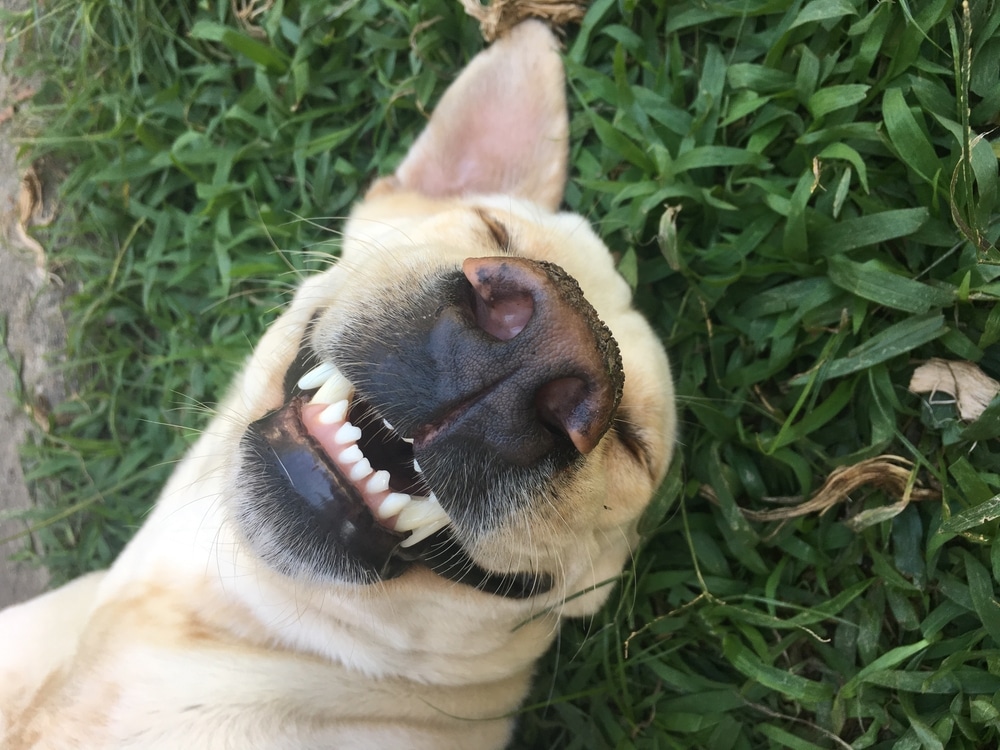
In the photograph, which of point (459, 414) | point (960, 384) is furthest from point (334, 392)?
point (960, 384)

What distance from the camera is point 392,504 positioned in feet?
5.52

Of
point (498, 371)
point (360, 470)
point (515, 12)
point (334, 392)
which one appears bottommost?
point (360, 470)

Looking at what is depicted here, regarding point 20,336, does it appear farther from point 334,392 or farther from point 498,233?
point 498,233

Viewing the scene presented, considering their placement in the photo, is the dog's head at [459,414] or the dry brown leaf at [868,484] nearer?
the dog's head at [459,414]

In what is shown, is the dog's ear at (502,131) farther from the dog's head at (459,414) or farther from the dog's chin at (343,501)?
the dog's chin at (343,501)

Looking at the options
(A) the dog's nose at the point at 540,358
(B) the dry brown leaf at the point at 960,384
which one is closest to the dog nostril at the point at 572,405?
(A) the dog's nose at the point at 540,358

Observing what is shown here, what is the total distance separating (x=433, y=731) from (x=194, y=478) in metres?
1.15

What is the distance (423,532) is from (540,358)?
1.92 feet

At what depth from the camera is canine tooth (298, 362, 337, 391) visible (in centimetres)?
184

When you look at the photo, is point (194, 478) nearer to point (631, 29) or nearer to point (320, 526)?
point (320, 526)

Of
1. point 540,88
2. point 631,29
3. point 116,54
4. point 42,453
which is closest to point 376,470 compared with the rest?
point 540,88

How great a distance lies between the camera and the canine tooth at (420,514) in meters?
1.71

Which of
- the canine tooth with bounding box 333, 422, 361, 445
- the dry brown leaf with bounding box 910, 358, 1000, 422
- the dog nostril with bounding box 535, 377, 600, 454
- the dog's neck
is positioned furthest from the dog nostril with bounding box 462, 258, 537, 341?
the dry brown leaf with bounding box 910, 358, 1000, 422

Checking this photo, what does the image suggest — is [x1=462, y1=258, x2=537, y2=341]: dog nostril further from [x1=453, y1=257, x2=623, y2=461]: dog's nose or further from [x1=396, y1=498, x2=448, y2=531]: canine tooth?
[x1=396, y1=498, x2=448, y2=531]: canine tooth
